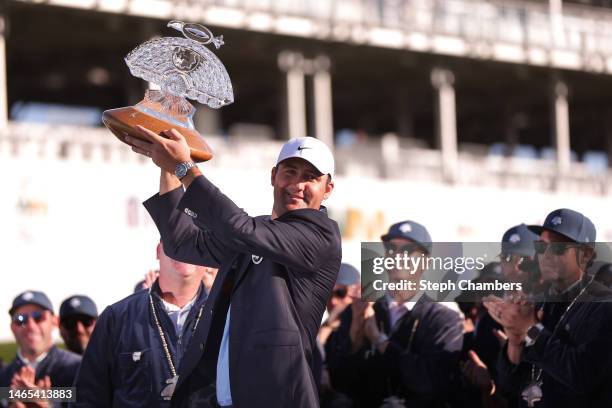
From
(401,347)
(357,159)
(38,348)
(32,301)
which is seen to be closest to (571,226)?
(401,347)

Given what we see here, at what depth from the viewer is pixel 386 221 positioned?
29.4 meters

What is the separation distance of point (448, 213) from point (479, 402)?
2297 cm

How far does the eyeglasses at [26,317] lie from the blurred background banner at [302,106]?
11.0 m

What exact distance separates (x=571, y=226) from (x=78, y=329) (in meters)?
4.41

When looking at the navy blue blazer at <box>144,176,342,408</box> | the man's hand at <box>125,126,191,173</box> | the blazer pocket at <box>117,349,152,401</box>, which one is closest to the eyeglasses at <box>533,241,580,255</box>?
the navy blue blazer at <box>144,176,342,408</box>

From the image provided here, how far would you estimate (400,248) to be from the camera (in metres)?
7.39

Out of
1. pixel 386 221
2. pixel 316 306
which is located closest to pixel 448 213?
pixel 386 221

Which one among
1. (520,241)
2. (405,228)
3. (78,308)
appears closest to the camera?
(520,241)

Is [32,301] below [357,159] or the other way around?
below

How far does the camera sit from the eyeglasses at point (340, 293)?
983 centimetres

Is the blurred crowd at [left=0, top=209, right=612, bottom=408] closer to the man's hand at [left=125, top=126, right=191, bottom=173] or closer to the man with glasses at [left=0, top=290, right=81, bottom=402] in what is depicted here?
the man with glasses at [left=0, top=290, right=81, bottom=402]

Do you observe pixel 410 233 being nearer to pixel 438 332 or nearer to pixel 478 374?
pixel 438 332

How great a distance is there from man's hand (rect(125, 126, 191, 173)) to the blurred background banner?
50.4 feet

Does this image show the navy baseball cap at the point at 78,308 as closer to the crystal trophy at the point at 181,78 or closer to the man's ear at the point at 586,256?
the man's ear at the point at 586,256
